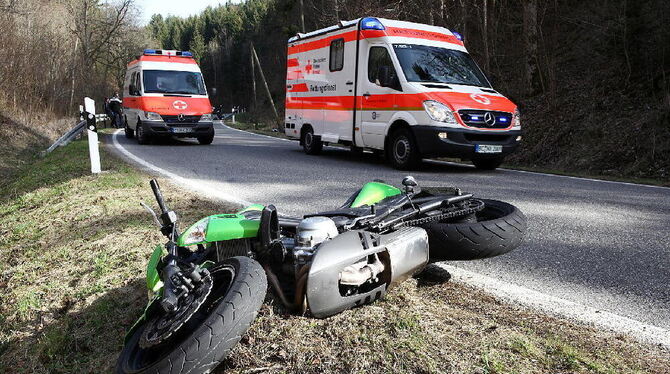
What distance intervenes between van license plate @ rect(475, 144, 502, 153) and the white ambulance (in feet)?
0.05

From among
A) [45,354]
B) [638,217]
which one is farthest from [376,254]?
[638,217]

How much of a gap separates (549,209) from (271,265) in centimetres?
393

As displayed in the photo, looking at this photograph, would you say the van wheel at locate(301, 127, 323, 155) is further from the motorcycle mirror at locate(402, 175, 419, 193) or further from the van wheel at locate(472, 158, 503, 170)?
the motorcycle mirror at locate(402, 175, 419, 193)

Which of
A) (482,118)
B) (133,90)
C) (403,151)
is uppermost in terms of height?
(133,90)

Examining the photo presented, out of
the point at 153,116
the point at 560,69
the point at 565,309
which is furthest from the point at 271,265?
the point at 560,69

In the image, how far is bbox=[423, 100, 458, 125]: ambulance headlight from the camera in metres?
8.65

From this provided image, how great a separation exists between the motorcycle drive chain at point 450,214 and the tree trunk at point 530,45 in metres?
12.8

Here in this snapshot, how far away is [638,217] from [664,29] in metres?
8.91

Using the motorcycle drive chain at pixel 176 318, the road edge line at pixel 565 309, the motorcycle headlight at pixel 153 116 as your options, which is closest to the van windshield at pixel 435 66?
the road edge line at pixel 565 309

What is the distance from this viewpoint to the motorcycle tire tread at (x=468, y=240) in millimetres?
3006

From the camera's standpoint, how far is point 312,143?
1210cm

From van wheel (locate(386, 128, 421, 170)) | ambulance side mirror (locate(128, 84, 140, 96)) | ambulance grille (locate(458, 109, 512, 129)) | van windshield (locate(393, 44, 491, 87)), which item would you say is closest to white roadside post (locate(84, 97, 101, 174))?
van wheel (locate(386, 128, 421, 170))

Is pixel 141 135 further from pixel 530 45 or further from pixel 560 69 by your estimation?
pixel 560 69

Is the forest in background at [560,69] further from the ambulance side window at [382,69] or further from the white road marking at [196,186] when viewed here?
the white road marking at [196,186]
